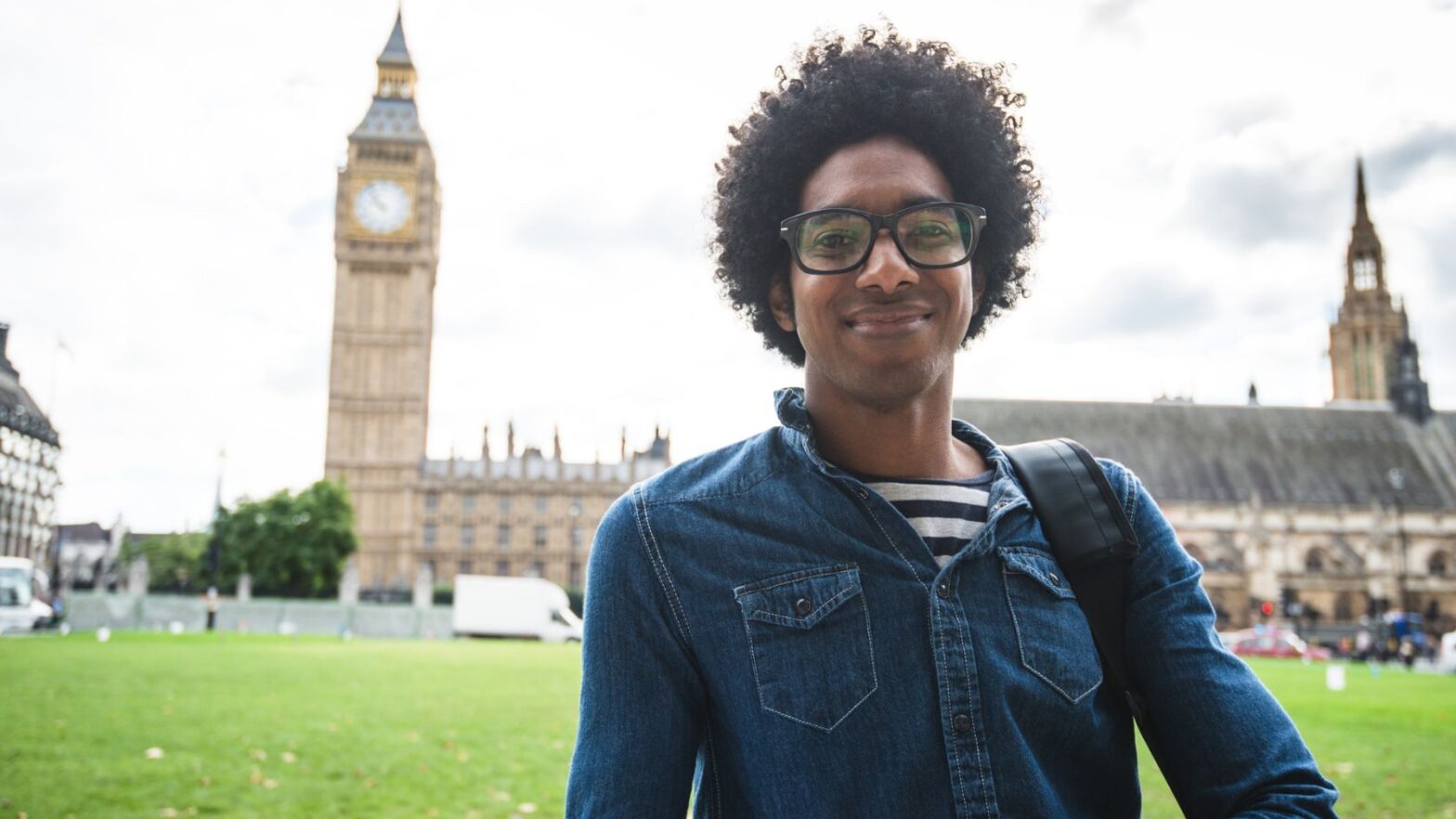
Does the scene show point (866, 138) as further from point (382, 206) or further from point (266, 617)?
point (382, 206)

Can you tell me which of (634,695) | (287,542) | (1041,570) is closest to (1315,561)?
(287,542)

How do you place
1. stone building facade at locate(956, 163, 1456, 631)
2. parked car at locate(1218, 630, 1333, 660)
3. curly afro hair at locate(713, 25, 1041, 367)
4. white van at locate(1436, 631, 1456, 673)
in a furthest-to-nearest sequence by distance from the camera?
stone building facade at locate(956, 163, 1456, 631) → parked car at locate(1218, 630, 1333, 660) → white van at locate(1436, 631, 1456, 673) → curly afro hair at locate(713, 25, 1041, 367)

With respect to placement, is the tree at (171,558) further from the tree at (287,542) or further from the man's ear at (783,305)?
the man's ear at (783,305)

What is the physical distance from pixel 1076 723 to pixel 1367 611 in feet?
210

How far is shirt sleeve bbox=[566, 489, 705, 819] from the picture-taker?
4.69ft

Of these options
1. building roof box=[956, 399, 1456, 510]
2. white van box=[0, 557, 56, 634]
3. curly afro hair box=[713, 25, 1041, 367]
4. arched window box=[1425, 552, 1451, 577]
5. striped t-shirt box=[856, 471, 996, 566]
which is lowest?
white van box=[0, 557, 56, 634]

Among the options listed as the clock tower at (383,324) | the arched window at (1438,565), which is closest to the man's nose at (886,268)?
the arched window at (1438,565)

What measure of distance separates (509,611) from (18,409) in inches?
1477

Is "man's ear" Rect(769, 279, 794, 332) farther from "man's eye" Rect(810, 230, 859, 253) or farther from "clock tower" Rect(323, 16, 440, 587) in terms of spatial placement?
"clock tower" Rect(323, 16, 440, 587)

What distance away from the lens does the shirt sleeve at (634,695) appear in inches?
56.3

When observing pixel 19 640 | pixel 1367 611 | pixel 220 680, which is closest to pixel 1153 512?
pixel 220 680

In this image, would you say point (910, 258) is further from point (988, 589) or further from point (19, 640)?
point (19, 640)

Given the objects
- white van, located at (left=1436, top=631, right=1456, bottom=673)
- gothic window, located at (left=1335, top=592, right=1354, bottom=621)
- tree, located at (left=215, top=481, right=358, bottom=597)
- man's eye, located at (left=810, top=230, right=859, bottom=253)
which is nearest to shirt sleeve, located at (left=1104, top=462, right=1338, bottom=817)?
man's eye, located at (left=810, top=230, right=859, bottom=253)

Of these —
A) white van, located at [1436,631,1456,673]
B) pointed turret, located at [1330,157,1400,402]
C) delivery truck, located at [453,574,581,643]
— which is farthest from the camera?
pointed turret, located at [1330,157,1400,402]
